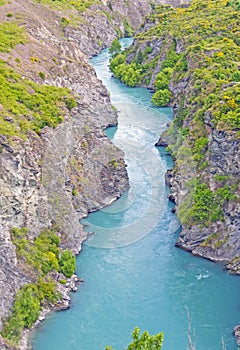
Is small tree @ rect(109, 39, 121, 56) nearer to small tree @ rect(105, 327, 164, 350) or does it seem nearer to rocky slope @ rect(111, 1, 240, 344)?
rocky slope @ rect(111, 1, 240, 344)

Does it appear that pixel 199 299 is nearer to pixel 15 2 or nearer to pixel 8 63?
pixel 8 63

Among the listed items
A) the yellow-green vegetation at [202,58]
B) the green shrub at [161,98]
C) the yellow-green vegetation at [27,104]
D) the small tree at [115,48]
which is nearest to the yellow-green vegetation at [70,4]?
the small tree at [115,48]

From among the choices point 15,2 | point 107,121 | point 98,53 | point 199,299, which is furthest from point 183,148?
point 98,53

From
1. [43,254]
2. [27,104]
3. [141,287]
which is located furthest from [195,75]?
[43,254]

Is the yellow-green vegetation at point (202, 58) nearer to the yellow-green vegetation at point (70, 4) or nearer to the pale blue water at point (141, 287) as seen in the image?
the pale blue water at point (141, 287)

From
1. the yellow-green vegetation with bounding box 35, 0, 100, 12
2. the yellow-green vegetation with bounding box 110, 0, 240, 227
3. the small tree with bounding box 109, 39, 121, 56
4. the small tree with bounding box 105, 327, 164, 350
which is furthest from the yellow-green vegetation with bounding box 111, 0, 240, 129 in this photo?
the small tree with bounding box 105, 327, 164, 350

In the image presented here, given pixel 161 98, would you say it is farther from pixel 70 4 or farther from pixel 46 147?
pixel 70 4
